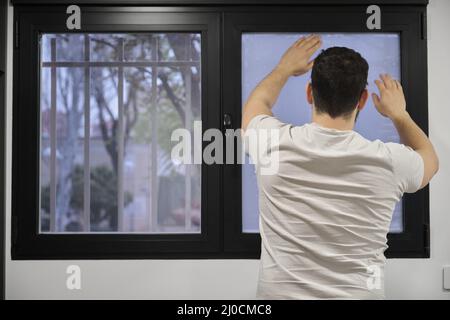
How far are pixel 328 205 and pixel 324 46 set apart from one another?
3.56ft

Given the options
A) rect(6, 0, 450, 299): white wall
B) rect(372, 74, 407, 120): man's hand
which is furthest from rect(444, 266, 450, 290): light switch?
rect(372, 74, 407, 120): man's hand

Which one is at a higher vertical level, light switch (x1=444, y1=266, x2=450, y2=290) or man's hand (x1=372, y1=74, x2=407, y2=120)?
man's hand (x1=372, y1=74, x2=407, y2=120)

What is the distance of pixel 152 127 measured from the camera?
80.8 inches

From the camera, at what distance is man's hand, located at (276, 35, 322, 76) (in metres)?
1.25

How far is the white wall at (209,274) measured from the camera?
1.91m

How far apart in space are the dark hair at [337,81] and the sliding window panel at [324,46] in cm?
80

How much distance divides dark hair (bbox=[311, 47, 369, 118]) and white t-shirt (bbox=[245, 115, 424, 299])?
96mm

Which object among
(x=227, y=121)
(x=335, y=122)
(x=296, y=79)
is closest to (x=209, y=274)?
(x=227, y=121)

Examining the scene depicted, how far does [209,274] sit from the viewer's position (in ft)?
6.28

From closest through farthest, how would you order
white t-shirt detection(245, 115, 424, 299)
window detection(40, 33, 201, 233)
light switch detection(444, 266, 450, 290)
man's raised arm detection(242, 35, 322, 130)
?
white t-shirt detection(245, 115, 424, 299) → man's raised arm detection(242, 35, 322, 130) → light switch detection(444, 266, 450, 290) → window detection(40, 33, 201, 233)

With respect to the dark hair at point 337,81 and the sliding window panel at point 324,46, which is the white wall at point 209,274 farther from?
the dark hair at point 337,81

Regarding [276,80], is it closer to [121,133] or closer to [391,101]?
[391,101]

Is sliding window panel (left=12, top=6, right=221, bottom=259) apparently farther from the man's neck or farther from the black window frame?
the man's neck

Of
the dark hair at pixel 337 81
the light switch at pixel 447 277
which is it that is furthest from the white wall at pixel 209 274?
the dark hair at pixel 337 81
